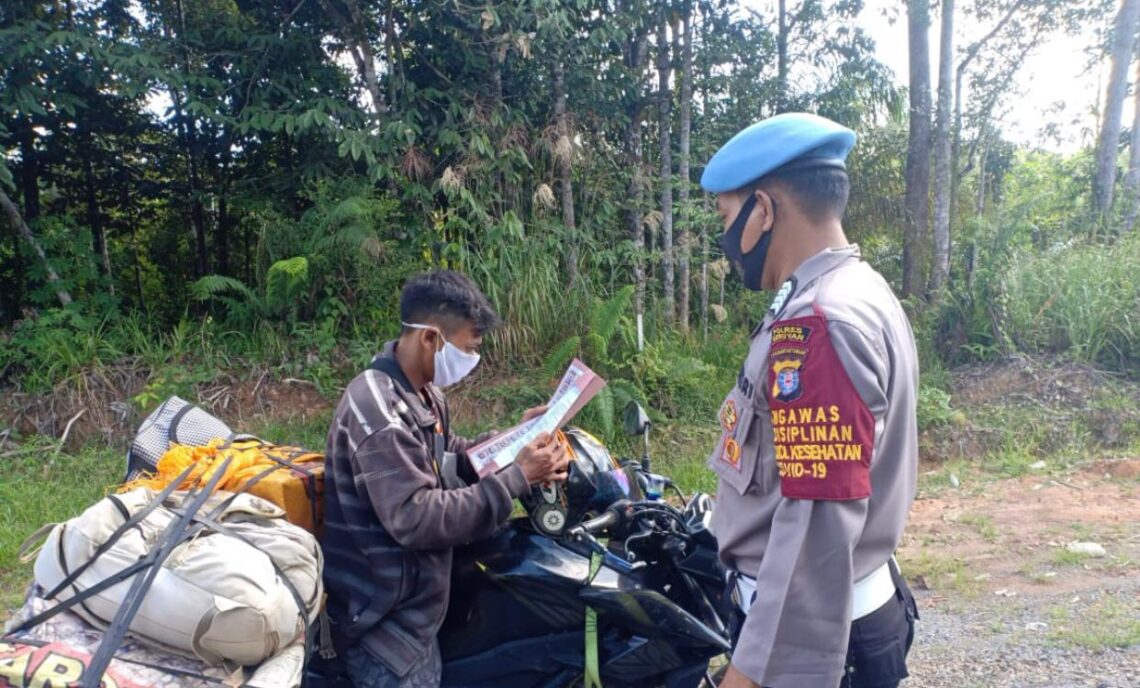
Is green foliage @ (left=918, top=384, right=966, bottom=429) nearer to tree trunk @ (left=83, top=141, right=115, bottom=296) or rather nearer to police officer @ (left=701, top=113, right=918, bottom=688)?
police officer @ (left=701, top=113, right=918, bottom=688)

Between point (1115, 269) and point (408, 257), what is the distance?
22.4 feet

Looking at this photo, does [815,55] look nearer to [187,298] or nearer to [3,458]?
[187,298]

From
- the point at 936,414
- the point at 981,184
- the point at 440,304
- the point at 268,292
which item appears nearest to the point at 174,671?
the point at 440,304

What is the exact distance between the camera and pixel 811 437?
134 centimetres

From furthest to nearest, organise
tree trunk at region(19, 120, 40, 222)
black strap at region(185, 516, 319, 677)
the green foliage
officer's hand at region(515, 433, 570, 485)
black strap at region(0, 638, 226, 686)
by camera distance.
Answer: tree trunk at region(19, 120, 40, 222), the green foliage, officer's hand at region(515, 433, 570, 485), black strap at region(185, 516, 319, 677), black strap at region(0, 638, 226, 686)

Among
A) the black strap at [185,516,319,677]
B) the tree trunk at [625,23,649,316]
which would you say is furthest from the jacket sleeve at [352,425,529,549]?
the tree trunk at [625,23,649,316]

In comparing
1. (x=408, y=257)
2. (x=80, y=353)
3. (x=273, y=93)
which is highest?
(x=273, y=93)

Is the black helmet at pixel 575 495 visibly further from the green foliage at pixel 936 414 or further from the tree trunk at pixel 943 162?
the tree trunk at pixel 943 162

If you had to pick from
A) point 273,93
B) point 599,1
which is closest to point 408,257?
point 273,93

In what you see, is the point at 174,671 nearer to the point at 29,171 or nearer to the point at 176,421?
the point at 176,421

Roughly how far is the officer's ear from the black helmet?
1030 mm

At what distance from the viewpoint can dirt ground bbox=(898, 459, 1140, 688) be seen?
3240mm

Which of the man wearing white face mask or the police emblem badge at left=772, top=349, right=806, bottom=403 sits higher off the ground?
the police emblem badge at left=772, top=349, right=806, bottom=403

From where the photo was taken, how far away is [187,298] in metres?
8.26
